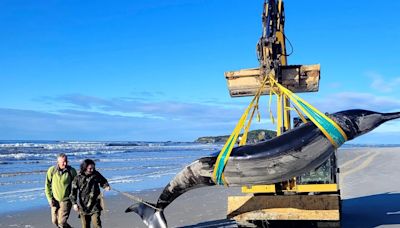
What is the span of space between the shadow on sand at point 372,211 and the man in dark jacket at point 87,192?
18.6 feet

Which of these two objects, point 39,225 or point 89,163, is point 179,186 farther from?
point 39,225

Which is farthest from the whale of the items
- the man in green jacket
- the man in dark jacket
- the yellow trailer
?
the man in green jacket

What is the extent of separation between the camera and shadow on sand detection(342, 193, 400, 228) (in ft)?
34.9

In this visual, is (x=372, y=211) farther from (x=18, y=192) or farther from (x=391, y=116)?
(x=18, y=192)

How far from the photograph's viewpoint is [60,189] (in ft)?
28.7

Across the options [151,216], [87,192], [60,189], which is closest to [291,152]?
[151,216]

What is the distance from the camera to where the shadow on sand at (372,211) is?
10648mm

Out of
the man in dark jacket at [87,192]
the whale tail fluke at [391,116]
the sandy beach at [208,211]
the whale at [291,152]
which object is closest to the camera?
the whale tail fluke at [391,116]

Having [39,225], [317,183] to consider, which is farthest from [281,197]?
[39,225]

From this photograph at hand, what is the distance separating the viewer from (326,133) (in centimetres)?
589

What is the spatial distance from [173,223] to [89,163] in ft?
12.7

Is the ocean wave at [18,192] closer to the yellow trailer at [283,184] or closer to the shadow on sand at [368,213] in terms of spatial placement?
the shadow on sand at [368,213]

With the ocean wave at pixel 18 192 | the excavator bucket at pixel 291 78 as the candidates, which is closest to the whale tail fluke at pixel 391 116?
the excavator bucket at pixel 291 78

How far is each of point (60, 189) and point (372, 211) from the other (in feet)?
26.4
